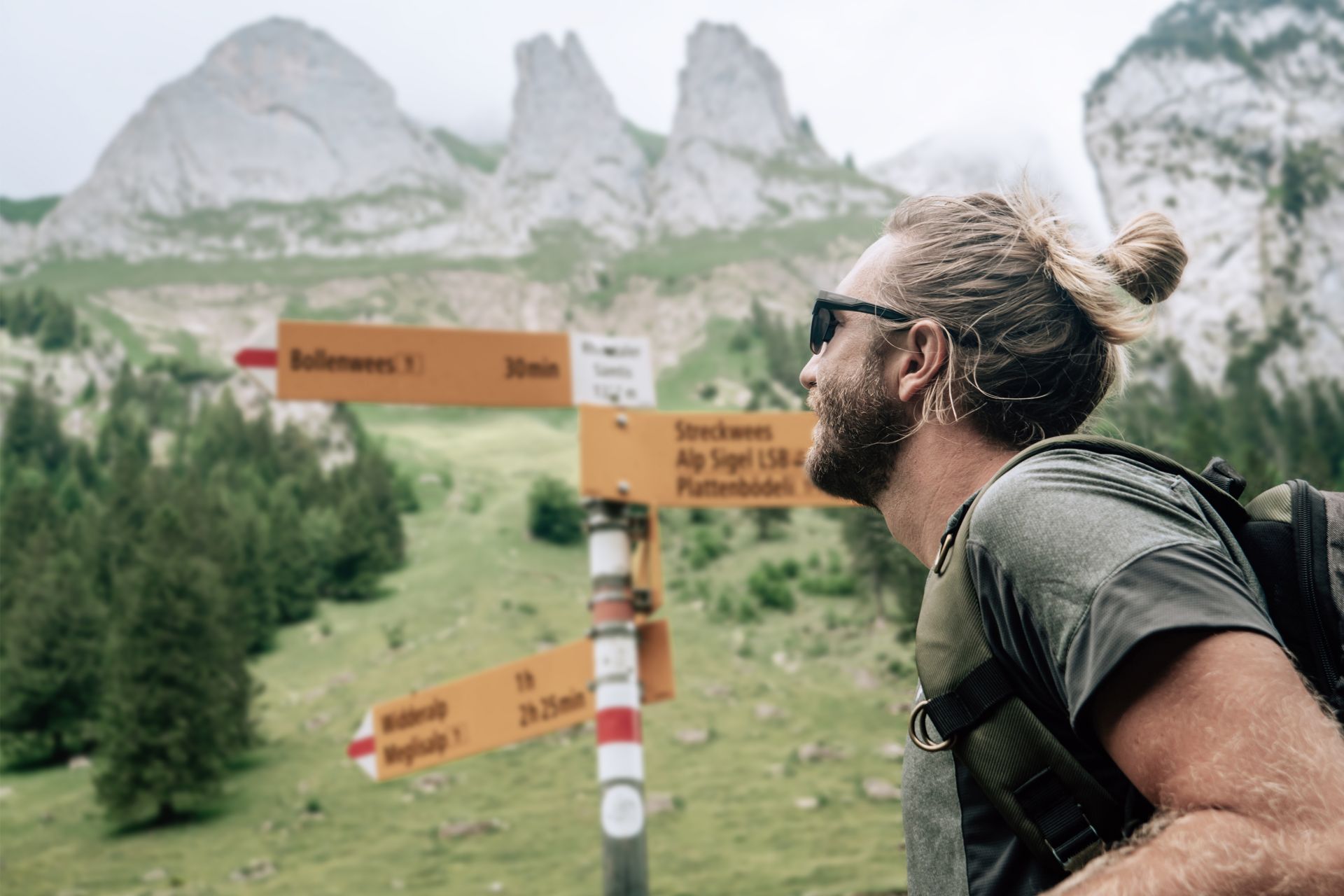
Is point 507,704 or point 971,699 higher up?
point 507,704

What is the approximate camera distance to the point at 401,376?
19.5ft

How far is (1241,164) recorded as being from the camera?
102000 mm

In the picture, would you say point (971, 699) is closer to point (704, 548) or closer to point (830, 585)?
point (830, 585)

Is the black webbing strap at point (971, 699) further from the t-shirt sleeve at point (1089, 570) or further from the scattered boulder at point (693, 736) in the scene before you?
→ the scattered boulder at point (693, 736)

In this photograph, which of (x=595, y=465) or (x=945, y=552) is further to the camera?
(x=595, y=465)

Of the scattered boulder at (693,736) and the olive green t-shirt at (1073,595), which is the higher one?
the scattered boulder at (693,736)

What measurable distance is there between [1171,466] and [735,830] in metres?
25.2

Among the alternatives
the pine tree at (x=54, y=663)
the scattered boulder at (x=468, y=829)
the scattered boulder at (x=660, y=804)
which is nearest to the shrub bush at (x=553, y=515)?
the pine tree at (x=54, y=663)

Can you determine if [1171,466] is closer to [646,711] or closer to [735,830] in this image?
[735,830]

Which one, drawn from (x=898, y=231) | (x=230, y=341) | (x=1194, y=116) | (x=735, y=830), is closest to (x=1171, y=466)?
(x=898, y=231)

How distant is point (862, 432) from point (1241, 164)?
11379cm

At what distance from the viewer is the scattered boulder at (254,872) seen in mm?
24859

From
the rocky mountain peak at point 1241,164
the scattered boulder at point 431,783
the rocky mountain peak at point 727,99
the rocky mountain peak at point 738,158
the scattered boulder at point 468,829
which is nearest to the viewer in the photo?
the scattered boulder at point 468,829

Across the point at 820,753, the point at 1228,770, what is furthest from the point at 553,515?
the point at 1228,770
